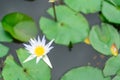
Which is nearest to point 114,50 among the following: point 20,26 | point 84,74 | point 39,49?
A: point 84,74

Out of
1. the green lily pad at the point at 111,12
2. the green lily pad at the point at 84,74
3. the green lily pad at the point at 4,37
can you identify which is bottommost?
the green lily pad at the point at 84,74

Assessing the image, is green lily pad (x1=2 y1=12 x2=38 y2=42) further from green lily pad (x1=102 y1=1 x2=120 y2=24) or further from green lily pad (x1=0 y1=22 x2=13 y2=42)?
green lily pad (x1=102 y1=1 x2=120 y2=24)

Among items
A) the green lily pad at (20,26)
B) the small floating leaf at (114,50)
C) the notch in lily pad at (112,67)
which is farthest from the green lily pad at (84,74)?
the green lily pad at (20,26)

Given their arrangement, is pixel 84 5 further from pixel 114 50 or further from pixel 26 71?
pixel 26 71

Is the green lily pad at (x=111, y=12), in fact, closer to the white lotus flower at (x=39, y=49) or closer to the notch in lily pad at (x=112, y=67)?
the notch in lily pad at (x=112, y=67)

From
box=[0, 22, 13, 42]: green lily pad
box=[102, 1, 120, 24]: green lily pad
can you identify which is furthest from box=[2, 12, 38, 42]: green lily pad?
box=[102, 1, 120, 24]: green lily pad

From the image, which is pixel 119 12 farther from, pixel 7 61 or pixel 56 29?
pixel 7 61
